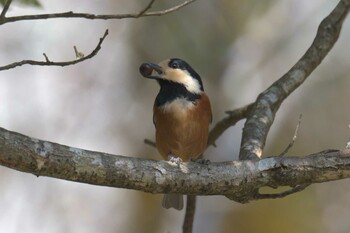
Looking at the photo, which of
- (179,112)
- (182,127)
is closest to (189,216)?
(182,127)

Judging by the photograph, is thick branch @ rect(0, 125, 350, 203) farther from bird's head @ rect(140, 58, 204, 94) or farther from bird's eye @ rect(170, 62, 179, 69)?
bird's eye @ rect(170, 62, 179, 69)

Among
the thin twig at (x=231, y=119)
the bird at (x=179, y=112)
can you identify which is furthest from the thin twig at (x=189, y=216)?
the thin twig at (x=231, y=119)

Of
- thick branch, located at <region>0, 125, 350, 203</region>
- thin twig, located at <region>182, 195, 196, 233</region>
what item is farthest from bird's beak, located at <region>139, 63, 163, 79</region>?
thick branch, located at <region>0, 125, 350, 203</region>

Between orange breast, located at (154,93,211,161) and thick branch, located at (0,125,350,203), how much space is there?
1.66 m

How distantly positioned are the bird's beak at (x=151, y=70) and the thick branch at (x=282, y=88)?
826 millimetres

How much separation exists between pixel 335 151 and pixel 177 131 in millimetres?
1930

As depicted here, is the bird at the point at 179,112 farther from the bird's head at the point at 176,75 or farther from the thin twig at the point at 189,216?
the thin twig at the point at 189,216

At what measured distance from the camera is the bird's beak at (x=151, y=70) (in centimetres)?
471

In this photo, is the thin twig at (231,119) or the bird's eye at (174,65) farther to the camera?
the bird's eye at (174,65)

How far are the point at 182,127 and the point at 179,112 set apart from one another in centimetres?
12

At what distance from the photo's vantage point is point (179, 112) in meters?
4.94

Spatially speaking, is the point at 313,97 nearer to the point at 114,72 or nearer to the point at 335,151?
the point at 114,72

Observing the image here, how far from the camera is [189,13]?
8.37 meters

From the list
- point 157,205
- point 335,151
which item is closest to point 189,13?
point 157,205
